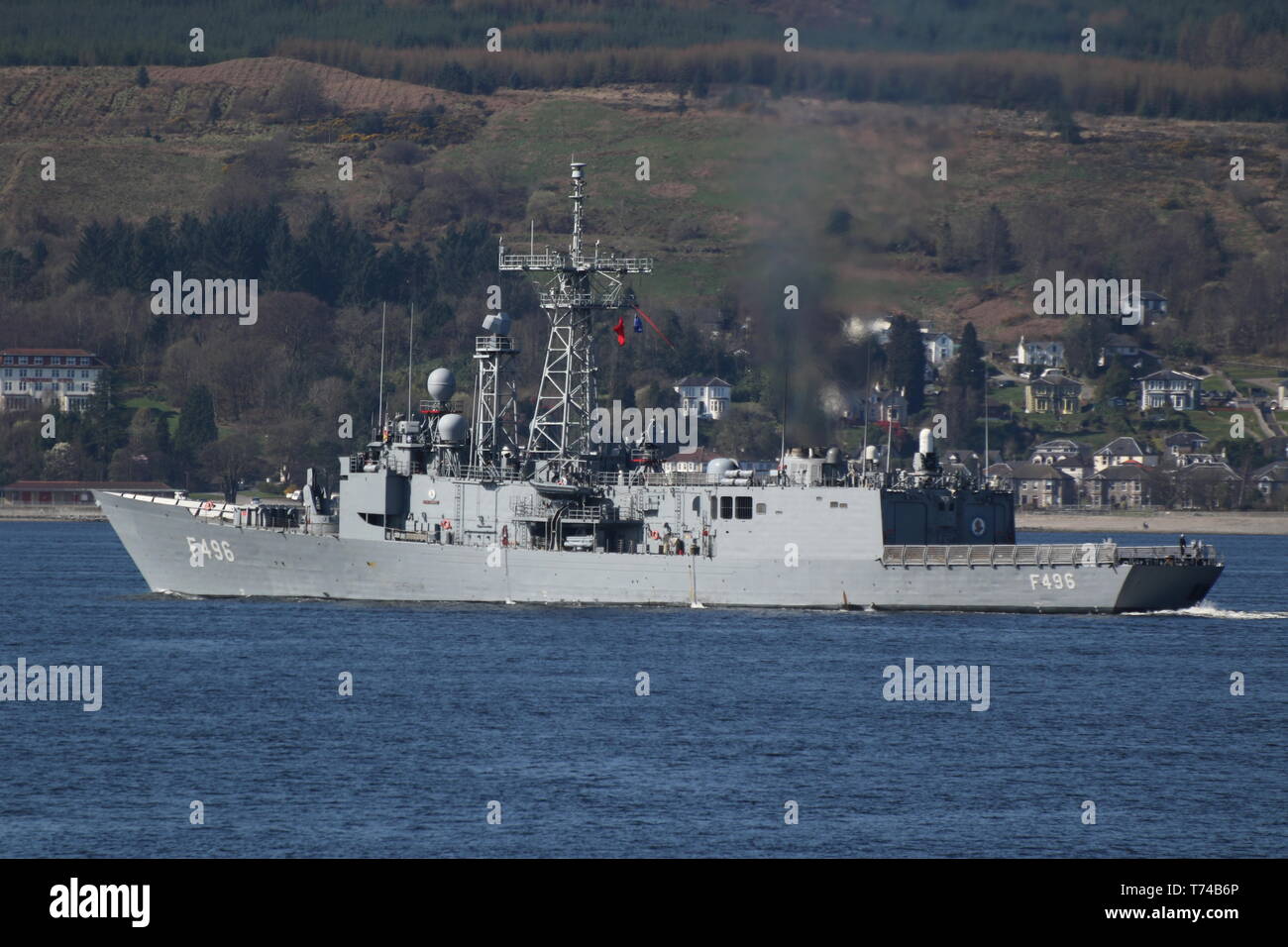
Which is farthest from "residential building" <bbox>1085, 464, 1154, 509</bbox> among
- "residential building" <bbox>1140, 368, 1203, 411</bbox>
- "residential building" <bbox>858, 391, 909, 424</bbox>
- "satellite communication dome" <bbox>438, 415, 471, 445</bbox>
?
"satellite communication dome" <bbox>438, 415, 471, 445</bbox>

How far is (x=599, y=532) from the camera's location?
47562 millimetres

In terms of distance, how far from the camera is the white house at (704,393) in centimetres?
12700

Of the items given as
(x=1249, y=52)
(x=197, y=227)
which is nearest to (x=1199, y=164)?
(x=1249, y=52)

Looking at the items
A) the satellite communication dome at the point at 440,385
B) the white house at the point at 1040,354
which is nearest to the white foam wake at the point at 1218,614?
the satellite communication dome at the point at 440,385

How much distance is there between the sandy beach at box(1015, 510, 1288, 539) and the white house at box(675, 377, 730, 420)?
22.6m

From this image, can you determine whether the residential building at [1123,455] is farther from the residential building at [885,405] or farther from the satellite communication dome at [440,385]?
the satellite communication dome at [440,385]

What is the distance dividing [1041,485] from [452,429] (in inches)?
3315

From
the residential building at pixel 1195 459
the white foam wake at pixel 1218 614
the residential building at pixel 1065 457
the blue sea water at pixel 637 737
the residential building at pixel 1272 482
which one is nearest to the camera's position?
the blue sea water at pixel 637 737

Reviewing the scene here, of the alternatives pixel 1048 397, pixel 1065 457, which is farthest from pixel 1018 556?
pixel 1048 397

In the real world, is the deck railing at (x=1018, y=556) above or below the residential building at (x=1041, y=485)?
below

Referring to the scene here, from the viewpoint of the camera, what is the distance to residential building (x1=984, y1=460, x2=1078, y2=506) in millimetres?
125750

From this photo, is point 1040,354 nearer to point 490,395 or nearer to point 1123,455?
point 1123,455

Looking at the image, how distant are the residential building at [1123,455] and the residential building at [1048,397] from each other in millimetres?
8563

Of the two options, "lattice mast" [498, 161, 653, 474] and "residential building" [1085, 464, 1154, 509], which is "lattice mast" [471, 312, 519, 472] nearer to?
"lattice mast" [498, 161, 653, 474]
